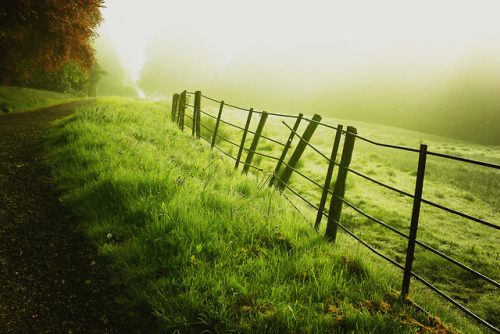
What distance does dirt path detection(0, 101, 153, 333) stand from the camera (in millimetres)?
2178

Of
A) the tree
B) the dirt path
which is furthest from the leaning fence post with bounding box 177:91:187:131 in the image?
the dirt path

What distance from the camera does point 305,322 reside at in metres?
2.11

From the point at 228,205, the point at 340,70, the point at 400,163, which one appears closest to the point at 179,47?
the point at 340,70

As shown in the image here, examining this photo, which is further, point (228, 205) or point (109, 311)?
point (228, 205)

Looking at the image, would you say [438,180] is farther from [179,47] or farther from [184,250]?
[179,47]

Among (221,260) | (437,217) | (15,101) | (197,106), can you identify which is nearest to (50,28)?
(197,106)

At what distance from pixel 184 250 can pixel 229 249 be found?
459mm

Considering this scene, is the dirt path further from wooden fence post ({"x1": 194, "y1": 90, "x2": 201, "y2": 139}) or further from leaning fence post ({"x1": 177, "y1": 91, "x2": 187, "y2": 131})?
leaning fence post ({"x1": 177, "y1": 91, "x2": 187, "y2": 131})

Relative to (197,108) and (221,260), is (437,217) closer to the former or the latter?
(221,260)

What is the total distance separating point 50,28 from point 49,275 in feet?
32.8

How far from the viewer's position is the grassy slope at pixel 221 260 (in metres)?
2.16

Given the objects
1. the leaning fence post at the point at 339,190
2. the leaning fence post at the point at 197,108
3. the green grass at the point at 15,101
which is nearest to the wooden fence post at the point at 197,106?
the leaning fence post at the point at 197,108

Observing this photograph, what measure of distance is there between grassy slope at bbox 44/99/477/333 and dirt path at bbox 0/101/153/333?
0.18 meters

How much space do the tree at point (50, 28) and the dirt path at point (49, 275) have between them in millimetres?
7344
